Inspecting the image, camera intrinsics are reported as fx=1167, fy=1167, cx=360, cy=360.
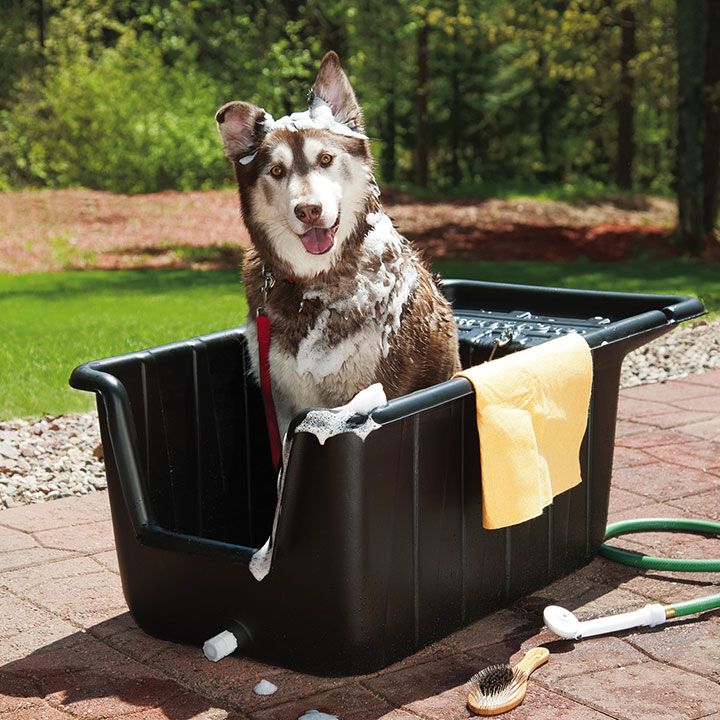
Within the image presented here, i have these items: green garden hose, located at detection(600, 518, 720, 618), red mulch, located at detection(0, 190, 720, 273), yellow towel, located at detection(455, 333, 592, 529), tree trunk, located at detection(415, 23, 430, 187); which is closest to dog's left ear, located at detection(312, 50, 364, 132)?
yellow towel, located at detection(455, 333, 592, 529)

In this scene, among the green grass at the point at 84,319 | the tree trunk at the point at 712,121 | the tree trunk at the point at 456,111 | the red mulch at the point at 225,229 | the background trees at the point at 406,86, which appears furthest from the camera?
→ the tree trunk at the point at 456,111

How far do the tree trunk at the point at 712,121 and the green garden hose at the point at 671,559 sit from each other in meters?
8.97

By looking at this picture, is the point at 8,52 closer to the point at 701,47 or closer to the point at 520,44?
the point at 520,44

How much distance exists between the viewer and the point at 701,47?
1261cm

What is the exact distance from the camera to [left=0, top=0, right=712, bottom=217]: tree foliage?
17500 millimetres

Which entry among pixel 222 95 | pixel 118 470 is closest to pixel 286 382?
pixel 118 470

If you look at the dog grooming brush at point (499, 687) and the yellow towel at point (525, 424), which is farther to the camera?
the yellow towel at point (525, 424)

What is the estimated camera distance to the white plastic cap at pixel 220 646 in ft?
10.8

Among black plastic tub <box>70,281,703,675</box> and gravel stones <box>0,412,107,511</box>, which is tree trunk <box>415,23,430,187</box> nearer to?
gravel stones <box>0,412,107,511</box>

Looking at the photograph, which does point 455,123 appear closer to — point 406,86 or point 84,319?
point 406,86

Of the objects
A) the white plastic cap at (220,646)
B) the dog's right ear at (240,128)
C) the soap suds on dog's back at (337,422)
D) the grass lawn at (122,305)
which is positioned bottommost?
the grass lawn at (122,305)

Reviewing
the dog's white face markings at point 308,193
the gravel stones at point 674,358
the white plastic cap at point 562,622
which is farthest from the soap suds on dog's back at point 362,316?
the gravel stones at point 674,358

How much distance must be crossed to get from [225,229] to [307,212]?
42.7ft

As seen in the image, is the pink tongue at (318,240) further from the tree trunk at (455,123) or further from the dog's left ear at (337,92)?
the tree trunk at (455,123)
